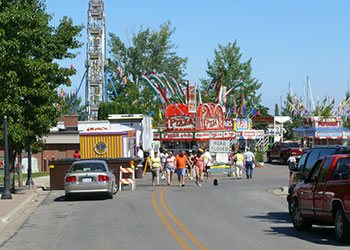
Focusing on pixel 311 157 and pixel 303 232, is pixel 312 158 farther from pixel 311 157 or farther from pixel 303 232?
pixel 303 232

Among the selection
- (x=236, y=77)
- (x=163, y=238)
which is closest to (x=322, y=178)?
(x=163, y=238)

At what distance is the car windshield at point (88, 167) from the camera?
88.5ft

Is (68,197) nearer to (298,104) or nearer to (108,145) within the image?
(108,145)

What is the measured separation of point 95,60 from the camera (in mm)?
88562

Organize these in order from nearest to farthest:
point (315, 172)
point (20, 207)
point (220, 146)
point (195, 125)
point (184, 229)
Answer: point (315, 172) < point (184, 229) < point (20, 207) < point (220, 146) < point (195, 125)

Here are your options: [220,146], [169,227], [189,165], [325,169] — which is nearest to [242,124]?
[220,146]

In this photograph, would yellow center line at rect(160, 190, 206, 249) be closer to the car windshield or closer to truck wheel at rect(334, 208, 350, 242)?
truck wheel at rect(334, 208, 350, 242)

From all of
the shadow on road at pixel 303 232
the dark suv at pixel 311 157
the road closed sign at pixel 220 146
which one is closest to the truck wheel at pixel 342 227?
the shadow on road at pixel 303 232

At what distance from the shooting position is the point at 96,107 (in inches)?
3479

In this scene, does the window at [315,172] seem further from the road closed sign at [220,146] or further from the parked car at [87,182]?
the road closed sign at [220,146]

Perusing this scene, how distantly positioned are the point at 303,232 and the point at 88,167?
1278cm

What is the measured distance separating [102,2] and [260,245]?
78.3 meters

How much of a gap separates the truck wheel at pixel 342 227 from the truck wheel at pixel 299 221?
203cm

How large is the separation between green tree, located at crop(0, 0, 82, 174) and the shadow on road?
9.75 metres
